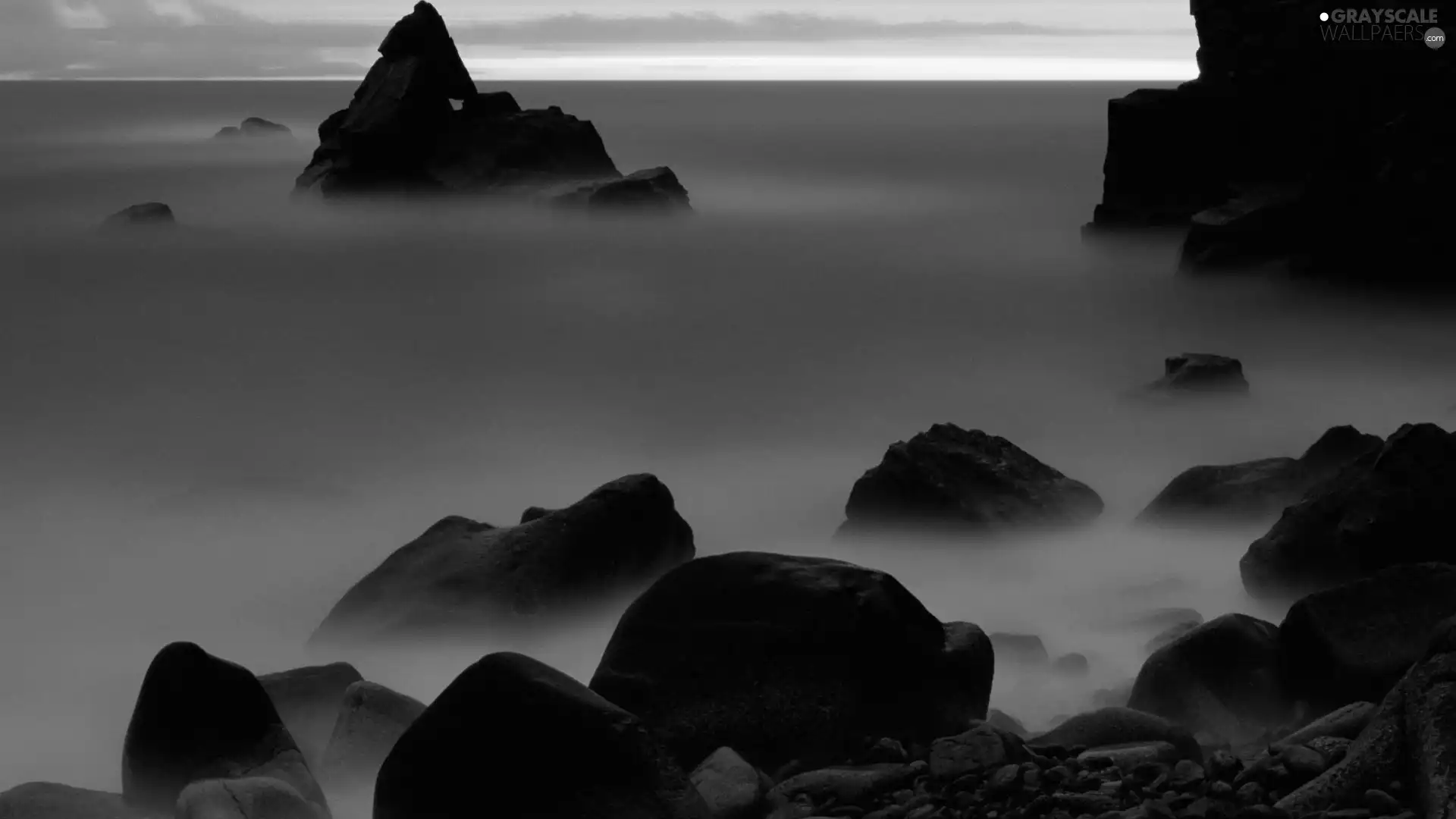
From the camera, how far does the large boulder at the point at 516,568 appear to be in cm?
763

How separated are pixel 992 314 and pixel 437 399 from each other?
28.6 ft

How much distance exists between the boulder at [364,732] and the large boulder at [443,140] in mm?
24860

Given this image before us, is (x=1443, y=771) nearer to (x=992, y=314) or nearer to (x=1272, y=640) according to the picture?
(x=1272, y=640)

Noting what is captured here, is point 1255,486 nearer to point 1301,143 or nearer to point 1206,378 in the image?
point 1206,378

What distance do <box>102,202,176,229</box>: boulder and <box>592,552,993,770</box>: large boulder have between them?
28.1 metres

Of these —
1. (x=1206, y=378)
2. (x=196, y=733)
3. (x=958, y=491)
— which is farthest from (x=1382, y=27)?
(x=196, y=733)

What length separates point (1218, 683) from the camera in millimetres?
6109

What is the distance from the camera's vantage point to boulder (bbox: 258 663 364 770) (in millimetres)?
6070

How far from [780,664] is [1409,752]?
85.1 inches

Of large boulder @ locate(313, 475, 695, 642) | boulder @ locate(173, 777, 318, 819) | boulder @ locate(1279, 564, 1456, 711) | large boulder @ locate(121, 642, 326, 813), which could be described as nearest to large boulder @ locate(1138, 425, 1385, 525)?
boulder @ locate(1279, 564, 1456, 711)

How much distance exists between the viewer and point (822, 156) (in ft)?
194

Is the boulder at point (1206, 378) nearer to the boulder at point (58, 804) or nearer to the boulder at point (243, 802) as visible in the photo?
the boulder at point (243, 802)

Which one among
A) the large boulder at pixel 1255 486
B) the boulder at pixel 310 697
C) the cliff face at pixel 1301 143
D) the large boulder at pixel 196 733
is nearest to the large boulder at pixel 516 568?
the boulder at pixel 310 697

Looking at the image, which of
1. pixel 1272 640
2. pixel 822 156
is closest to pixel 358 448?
pixel 1272 640
